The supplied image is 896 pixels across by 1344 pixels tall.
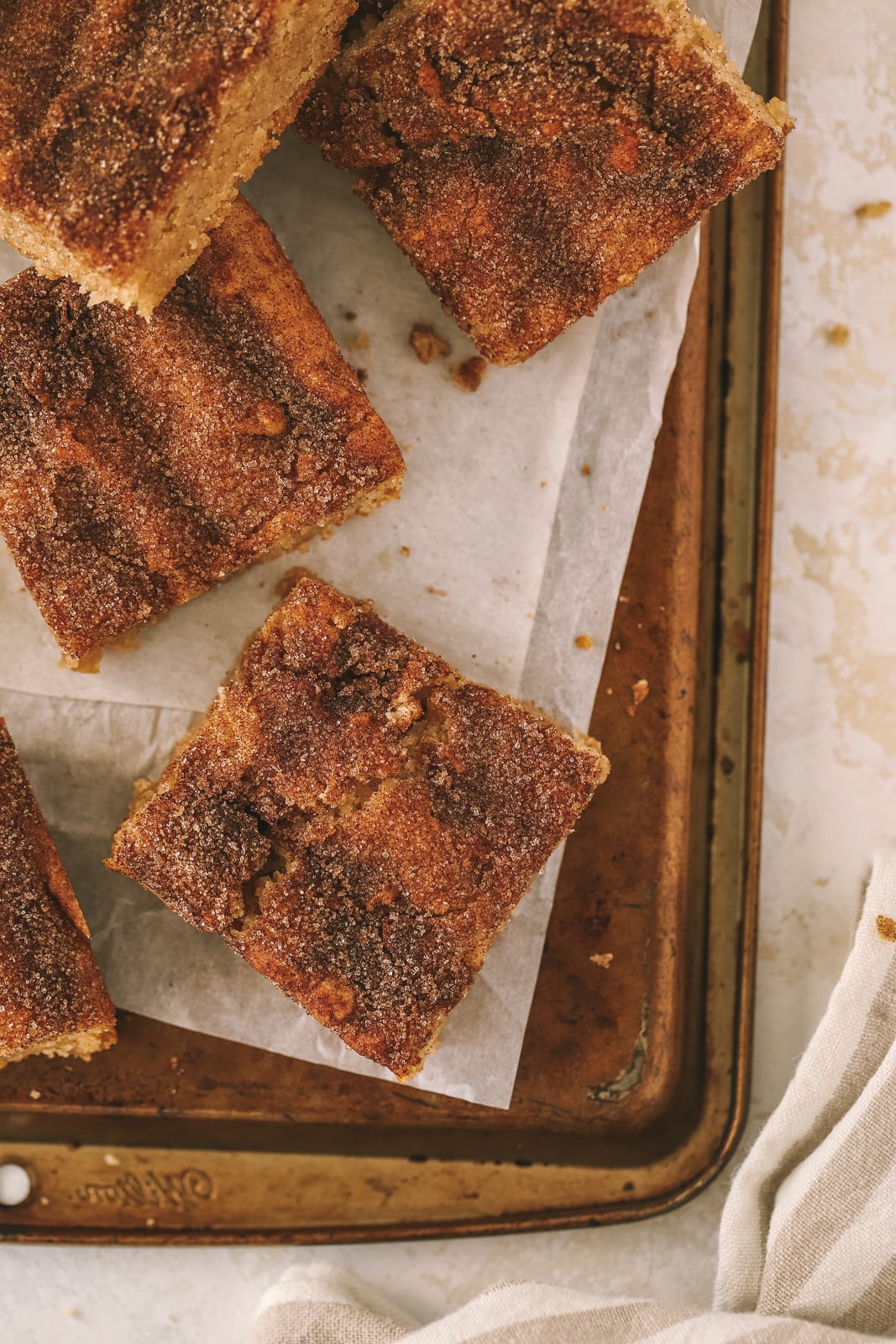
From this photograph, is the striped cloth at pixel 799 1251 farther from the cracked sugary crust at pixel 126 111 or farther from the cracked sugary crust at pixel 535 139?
the cracked sugary crust at pixel 126 111

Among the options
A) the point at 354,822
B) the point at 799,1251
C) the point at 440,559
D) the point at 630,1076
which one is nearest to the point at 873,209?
the point at 440,559

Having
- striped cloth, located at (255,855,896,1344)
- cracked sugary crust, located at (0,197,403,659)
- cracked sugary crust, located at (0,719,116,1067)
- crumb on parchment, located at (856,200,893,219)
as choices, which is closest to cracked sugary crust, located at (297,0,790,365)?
cracked sugary crust, located at (0,197,403,659)

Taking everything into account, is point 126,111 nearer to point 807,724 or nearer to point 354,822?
point 354,822

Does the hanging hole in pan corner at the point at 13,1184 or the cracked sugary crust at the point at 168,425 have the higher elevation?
the cracked sugary crust at the point at 168,425

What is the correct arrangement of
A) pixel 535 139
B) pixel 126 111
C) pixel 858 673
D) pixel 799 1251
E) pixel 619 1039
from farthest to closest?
pixel 858 673 → pixel 619 1039 → pixel 799 1251 → pixel 535 139 → pixel 126 111

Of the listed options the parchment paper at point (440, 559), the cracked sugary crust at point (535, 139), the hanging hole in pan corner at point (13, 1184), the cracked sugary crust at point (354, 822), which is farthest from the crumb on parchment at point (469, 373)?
the hanging hole in pan corner at point (13, 1184)

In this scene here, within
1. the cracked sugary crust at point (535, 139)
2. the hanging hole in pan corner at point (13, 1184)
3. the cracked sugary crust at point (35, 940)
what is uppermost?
the cracked sugary crust at point (535, 139)
